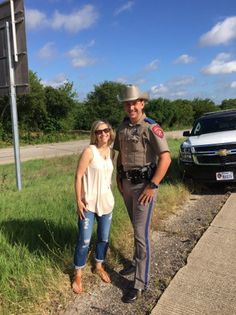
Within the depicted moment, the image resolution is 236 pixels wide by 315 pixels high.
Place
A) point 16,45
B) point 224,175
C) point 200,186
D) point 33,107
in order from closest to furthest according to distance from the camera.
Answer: point 16,45
point 224,175
point 200,186
point 33,107

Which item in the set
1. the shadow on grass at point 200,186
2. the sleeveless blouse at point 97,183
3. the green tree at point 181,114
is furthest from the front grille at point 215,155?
the green tree at point 181,114

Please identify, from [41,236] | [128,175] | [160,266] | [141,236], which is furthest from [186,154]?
[141,236]

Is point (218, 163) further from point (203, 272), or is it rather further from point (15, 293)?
point (15, 293)

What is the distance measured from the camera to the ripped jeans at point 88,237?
13.1 ft

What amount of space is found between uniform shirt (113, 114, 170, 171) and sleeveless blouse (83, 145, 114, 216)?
210 millimetres

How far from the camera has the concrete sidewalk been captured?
3732 millimetres

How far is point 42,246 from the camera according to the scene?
15.5 ft

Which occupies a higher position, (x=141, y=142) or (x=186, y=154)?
(x=141, y=142)

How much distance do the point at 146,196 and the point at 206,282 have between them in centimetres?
112

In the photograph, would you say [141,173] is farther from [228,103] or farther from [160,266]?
[228,103]

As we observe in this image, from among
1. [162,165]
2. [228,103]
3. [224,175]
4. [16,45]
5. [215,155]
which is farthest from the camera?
[228,103]

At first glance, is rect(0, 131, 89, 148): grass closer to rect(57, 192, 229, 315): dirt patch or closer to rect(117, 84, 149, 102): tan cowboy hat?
rect(57, 192, 229, 315): dirt patch

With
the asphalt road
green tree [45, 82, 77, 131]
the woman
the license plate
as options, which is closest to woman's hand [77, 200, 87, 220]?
the woman

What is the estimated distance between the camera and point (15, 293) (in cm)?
375
